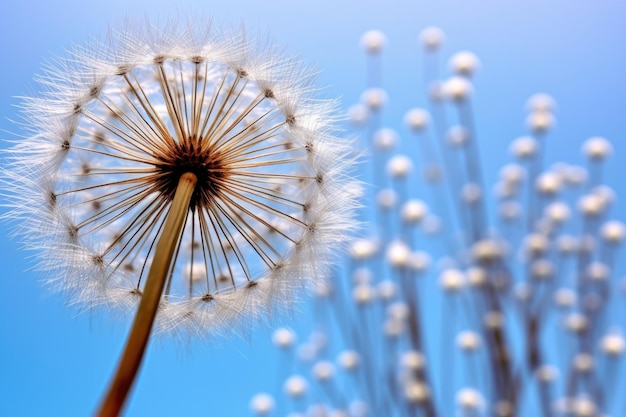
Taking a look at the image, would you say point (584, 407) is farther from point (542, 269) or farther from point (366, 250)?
point (366, 250)

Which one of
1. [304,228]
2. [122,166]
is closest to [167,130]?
[122,166]

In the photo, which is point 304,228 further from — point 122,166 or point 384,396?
point 384,396

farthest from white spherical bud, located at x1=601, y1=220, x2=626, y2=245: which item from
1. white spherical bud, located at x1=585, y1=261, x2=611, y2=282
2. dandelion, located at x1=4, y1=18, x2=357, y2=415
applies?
dandelion, located at x1=4, y1=18, x2=357, y2=415

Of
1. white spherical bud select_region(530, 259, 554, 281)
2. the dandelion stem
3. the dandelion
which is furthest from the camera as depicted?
white spherical bud select_region(530, 259, 554, 281)

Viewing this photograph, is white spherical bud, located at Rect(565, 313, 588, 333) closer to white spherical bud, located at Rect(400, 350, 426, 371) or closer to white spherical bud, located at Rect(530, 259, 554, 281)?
white spherical bud, located at Rect(530, 259, 554, 281)

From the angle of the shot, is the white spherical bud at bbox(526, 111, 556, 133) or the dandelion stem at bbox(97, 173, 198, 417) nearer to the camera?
the dandelion stem at bbox(97, 173, 198, 417)

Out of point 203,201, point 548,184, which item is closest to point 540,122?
point 548,184
